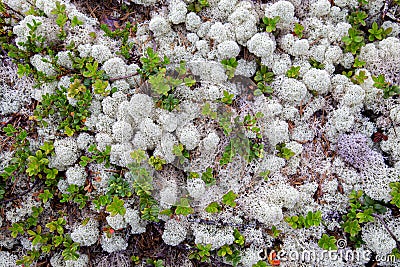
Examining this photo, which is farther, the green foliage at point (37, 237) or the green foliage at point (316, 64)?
the green foliage at point (316, 64)

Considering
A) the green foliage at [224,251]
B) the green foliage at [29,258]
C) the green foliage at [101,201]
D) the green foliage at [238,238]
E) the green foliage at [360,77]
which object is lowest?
the green foliage at [29,258]

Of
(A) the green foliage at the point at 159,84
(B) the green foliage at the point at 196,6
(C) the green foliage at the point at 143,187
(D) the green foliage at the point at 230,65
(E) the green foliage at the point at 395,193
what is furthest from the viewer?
(B) the green foliage at the point at 196,6

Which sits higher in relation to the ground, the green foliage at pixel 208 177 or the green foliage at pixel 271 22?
the green foliage at pixel 271 22

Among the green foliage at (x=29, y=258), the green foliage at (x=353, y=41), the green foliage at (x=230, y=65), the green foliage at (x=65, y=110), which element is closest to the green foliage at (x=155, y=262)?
the green foliage at (x=29, y=258)

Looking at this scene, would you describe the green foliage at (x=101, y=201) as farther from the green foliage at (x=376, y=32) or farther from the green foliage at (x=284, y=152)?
the green foliage at (x=376, y=32)

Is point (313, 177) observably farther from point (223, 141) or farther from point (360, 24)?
point (360, 24)

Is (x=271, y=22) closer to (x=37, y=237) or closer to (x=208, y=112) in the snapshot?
(x=208, y=112)

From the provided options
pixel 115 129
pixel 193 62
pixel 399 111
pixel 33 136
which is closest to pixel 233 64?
pixel 193 62
